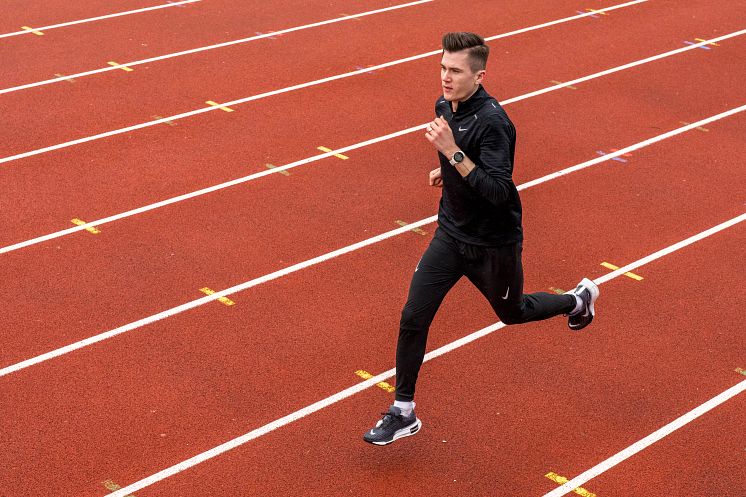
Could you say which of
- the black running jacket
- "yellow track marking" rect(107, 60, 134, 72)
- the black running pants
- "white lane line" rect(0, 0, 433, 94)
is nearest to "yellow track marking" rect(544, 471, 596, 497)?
the black running pants

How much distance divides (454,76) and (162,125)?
17.5 feet

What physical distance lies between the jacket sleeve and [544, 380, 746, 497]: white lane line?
155 cm

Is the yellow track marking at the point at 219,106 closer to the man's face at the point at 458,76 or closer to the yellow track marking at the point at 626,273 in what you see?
the yellow track marking at the point at 626,273

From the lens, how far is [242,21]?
510 inches

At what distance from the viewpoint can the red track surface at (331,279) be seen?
5.56 metres

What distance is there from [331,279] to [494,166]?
8.63 feet

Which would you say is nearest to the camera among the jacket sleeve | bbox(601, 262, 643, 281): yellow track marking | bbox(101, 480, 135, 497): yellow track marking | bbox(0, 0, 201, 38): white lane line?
the jacket sleeve

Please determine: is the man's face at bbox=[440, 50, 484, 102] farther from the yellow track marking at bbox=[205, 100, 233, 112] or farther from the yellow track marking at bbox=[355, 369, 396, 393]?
the yellow track marking at bbox=[205, 100, 233, 112]

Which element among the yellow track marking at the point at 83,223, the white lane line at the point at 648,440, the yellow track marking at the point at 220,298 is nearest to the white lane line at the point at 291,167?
the yellow track marking at the point at 83,223

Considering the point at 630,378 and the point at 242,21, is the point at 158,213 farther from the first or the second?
the point at 242,21

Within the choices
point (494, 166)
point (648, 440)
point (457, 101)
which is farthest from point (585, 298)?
point (457, 101)

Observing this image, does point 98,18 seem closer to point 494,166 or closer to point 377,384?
point 377,384

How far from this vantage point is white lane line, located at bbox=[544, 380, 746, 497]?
5.41m

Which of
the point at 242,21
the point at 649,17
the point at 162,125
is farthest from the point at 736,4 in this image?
the point at 162,125
